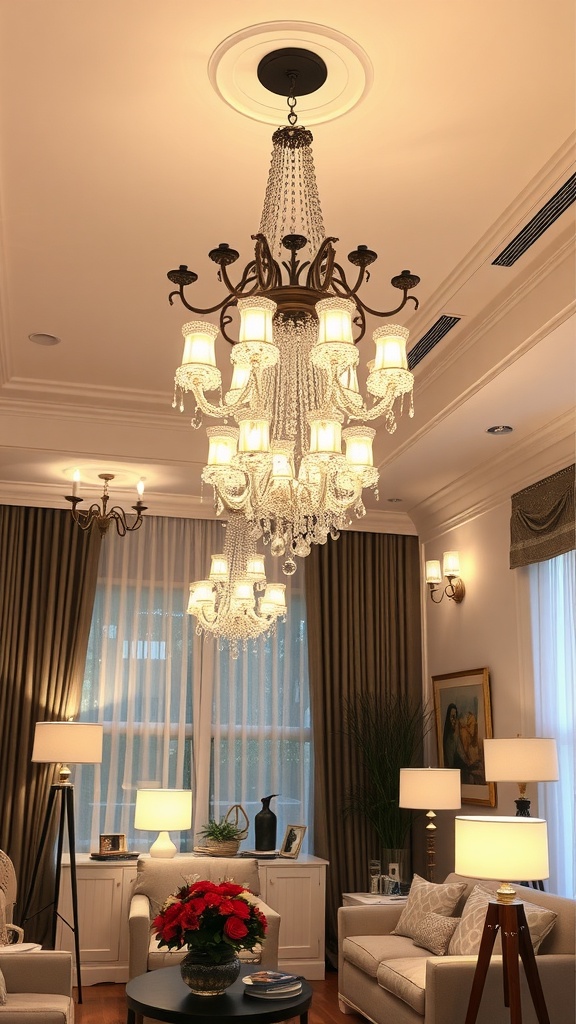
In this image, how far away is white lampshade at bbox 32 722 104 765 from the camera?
20.1ft

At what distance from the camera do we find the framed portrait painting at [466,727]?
20.7 feet

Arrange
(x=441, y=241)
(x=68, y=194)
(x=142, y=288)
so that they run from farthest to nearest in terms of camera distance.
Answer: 1. (x=142, y=288)
2. (x=441, y=241)
3. (x=68, y=194)

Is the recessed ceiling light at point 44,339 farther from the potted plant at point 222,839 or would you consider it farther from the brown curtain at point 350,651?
the potted plant at point 222,839

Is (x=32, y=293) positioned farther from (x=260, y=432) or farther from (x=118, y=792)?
(x=118, y=792)

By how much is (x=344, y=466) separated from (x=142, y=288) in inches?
80.1

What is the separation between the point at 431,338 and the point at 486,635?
222 centimetres

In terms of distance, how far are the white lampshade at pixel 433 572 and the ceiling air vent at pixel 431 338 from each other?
1.78 meters

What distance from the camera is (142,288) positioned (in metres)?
4.85

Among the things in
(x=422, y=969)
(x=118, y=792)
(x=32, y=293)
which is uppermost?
(x=32, y=293)

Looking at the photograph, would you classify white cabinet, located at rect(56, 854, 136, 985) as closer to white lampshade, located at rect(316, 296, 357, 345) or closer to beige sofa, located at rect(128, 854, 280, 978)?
beige sofa, located at rect(128, 854, 280, 978)

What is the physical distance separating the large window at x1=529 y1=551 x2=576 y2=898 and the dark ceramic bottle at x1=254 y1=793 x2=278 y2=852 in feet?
6.99

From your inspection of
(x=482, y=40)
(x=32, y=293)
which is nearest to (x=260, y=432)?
(x=482, y=40)

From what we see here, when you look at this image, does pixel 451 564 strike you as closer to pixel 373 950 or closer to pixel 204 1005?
pixel 373 950

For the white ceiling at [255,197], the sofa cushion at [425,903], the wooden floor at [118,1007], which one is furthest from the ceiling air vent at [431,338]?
the wooden floor at [118,1007]
